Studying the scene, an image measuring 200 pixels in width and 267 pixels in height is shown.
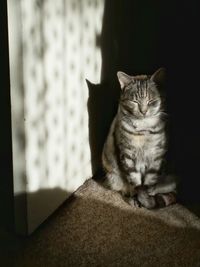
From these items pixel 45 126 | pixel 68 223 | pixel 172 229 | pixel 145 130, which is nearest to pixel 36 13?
pixel 45 126

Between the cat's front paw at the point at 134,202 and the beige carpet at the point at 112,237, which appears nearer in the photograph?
the beige carpet at the point at 112,237

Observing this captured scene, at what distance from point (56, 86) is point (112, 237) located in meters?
0.65

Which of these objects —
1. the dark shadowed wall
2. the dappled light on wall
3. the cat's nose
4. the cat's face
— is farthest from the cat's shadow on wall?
the dark shadowed wall

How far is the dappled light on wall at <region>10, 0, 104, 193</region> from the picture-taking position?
1.67m

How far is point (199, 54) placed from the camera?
7.18 feet

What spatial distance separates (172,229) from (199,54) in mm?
838

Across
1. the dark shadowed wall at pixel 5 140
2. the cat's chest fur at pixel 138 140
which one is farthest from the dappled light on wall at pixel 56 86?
the cat's chest fur at pixel 138 140

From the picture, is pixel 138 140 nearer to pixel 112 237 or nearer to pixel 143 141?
pixel 143 141

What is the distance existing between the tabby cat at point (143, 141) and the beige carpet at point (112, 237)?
3.3 inches

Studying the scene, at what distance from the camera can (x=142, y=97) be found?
6.63 ft

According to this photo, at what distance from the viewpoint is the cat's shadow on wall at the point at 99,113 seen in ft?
7.25

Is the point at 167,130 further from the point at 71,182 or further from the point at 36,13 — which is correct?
the point at 36,13

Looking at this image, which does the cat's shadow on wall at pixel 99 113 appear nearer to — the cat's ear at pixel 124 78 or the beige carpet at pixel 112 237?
the cat's ear at pixel 124 78

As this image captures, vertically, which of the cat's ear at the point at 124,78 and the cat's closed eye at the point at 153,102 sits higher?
the cat's ear at the point at 124,78
